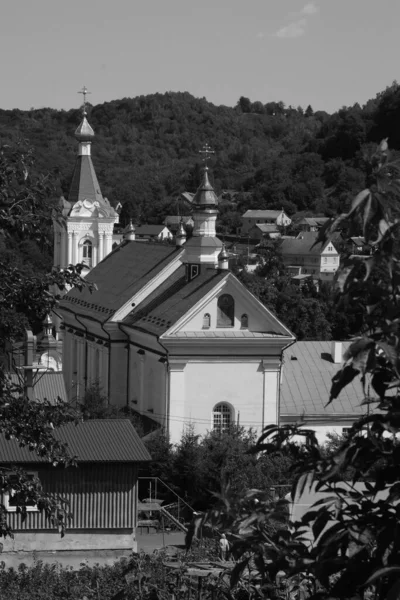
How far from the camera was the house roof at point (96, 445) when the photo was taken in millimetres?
19250

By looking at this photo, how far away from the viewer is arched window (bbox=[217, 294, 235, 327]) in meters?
31.2

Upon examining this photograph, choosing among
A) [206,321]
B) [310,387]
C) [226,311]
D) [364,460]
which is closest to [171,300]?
[206,321]

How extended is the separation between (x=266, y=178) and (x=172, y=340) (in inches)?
5257

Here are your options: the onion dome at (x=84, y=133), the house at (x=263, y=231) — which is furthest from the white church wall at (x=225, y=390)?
the house at (x=263, y=231)

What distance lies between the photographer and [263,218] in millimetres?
146500

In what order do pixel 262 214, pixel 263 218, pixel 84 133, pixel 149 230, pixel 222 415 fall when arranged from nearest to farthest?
pixel 222 415 < pixel 84 133 < pixel 149 230 < pixel 263 218 < pixel 262 214

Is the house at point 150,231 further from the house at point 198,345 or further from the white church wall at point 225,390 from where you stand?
the white church wall at point 225,390

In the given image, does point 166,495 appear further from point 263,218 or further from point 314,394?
point 263,218

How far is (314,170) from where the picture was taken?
151 m

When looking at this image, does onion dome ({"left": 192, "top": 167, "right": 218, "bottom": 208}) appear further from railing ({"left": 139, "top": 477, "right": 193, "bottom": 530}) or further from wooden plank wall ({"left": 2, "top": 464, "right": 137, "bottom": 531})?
wooden plank wall ({"left": 2, "top": 464, "right": 137, "bottom": 531})

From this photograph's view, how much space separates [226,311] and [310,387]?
15.6 feet

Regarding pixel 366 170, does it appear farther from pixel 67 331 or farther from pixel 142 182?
pixel 142 182

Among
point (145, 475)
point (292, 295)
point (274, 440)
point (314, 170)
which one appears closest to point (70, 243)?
point (292, 295)

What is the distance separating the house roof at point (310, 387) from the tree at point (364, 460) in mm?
27958
